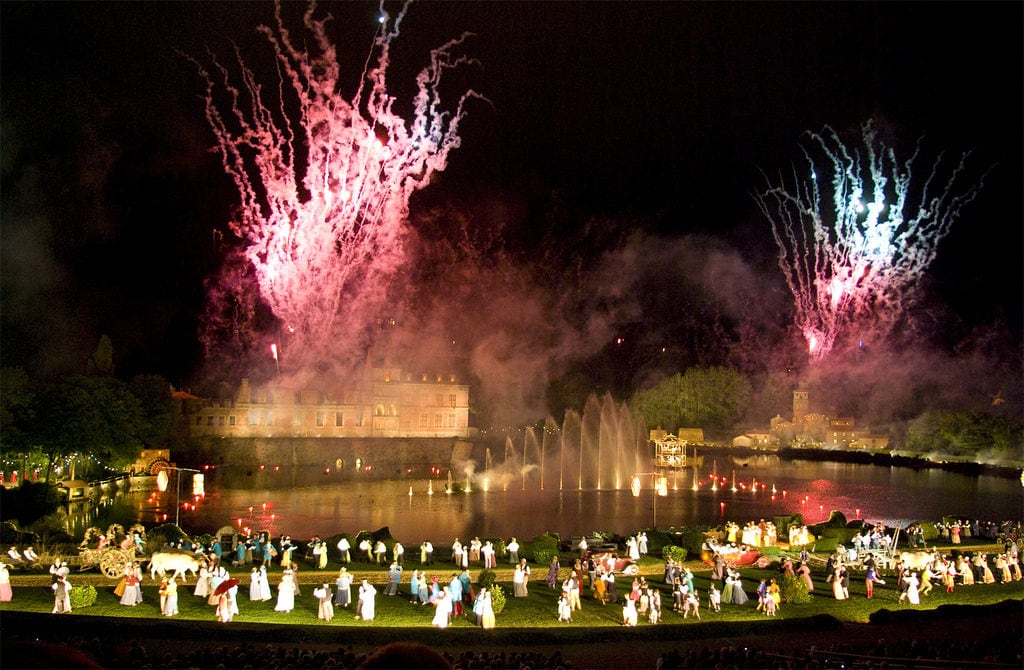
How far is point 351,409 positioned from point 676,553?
44.7 metres

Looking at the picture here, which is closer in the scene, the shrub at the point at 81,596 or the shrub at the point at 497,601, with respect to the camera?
the shrub at the point at 81,596

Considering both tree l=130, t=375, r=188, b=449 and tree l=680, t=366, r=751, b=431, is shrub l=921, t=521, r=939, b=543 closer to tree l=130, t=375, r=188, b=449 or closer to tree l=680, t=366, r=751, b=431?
tree l=130, t=375, r=188, b=449

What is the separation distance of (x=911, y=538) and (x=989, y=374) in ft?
190

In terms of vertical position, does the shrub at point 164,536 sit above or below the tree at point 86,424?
below

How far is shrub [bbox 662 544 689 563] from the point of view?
797 inches

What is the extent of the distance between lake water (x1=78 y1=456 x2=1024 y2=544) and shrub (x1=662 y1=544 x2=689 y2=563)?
645 centimetres

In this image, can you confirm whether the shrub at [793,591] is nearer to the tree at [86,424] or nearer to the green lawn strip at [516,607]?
the green lawn strip at [516,607]

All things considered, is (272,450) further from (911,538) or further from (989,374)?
(989,374)

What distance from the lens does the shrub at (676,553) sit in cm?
2023

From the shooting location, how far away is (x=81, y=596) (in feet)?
49.8

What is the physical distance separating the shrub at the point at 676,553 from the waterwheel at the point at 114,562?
12.0m

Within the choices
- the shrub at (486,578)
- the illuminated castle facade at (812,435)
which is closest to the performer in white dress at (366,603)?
the shrub at (486,578)

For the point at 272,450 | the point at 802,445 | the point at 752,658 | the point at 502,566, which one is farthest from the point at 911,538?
the point at 802,445

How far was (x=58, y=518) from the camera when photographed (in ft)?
98.7
